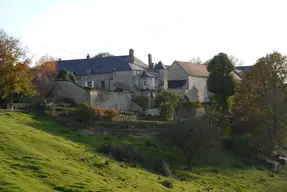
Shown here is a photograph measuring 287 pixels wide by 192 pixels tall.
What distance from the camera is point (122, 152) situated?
3694cm

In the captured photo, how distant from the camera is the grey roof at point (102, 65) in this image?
69769 mm

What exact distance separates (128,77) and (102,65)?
6.41 meters

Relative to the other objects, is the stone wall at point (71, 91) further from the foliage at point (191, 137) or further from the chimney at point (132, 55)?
the chimney at point (132, 55)

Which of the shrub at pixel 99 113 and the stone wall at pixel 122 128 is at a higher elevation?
the shrub at pixel 99 113

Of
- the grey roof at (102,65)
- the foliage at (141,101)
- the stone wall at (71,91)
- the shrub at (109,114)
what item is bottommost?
the shrub at (109,114)

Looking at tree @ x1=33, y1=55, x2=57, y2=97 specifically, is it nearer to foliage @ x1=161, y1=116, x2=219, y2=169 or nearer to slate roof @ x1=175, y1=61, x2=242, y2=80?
foliage @ x1=161, y1=116, x2=219, y2=169

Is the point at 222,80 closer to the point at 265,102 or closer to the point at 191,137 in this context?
the point at 265,102

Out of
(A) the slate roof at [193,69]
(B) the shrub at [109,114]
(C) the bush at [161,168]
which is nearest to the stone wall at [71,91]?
(B) the shrub at [109,114]

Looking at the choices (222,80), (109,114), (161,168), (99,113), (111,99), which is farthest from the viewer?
(222,80)

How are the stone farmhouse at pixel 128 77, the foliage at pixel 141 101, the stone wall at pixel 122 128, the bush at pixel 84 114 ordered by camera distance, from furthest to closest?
the stone farmhouse at pixel 128 77
the foliage at pixel 141 101
the bush at pixel 84 114
the stone wall at pixel 122 128

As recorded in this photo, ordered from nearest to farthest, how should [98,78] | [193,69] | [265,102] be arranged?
[265,102], [98,78], [193,69]

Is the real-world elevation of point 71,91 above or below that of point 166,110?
above

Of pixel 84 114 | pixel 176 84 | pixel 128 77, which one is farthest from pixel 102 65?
pixel 84 114

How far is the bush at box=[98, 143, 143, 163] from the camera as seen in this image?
36547mm
